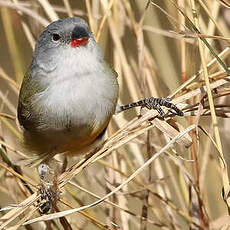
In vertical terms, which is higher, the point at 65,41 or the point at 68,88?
the point at 65,41

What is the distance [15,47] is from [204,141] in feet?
2.43

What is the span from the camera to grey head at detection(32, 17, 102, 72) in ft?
5.45

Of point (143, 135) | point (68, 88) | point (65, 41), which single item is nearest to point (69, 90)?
point (68, 88)

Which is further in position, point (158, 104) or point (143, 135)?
point (143, 135)

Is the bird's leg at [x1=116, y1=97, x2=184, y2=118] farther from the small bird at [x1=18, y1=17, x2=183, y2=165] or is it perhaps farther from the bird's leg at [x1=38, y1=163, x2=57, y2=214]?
the bird's leg at [x1=38, y1=163, x2=57, y2=214]

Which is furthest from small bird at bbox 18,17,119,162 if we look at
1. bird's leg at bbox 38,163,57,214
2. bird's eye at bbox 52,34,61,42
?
bird's leg at bbox 38,163,57,214

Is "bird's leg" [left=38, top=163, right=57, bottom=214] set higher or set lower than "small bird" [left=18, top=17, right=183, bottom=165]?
lower

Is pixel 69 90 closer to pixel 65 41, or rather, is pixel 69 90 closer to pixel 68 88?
pixel 68 88

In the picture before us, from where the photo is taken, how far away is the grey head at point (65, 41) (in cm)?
166

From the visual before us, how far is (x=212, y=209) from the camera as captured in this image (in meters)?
2.52

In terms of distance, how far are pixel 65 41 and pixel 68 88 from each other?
133 millimetres

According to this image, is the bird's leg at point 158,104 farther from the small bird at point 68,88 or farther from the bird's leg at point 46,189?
the bird's leg at point 46,189

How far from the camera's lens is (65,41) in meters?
1.69

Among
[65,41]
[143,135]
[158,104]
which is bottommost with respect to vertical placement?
[143,135]
